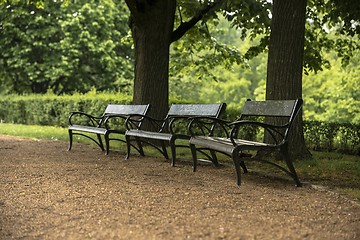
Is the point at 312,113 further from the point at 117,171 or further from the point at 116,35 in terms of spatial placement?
the point at 117,171

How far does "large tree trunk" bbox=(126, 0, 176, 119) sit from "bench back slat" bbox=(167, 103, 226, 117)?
2.35 m

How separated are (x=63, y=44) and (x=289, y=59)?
22103 millimetres

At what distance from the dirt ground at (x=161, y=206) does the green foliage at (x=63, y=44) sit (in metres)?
22.4

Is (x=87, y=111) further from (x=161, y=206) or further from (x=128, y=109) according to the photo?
(x=161, y=206)

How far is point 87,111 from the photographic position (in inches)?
819

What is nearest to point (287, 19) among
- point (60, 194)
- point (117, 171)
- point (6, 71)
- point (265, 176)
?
point (265, 176)

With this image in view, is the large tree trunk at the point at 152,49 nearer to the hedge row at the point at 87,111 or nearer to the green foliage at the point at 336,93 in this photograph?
the hedge row at the point at 87,111

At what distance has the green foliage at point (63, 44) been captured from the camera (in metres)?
30.2

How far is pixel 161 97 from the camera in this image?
41.3ft

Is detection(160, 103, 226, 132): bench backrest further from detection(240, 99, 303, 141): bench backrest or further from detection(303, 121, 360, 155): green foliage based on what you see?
detection(303, 121, 360, 155): green foliage

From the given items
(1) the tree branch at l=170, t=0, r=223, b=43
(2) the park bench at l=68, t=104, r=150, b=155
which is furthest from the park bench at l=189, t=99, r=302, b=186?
(1) the tree branch at l=170, t=0, r=223, b=43

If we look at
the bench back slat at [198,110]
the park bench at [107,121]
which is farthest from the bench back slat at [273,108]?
the park bench at [107,121]

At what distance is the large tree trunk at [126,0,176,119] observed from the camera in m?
12.5

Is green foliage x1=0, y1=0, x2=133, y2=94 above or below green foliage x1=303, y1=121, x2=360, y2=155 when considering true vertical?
above
